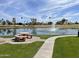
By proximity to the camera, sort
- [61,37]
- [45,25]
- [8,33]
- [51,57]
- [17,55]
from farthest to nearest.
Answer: [8,33] → [61,37] → [45,25] → [17,55] → [51,57]

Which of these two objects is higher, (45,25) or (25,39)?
(45,25)

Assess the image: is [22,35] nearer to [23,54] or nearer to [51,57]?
[23,54]

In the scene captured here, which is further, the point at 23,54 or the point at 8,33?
the point at 8,33

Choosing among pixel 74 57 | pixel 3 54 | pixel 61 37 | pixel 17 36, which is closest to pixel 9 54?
pixel 3 54

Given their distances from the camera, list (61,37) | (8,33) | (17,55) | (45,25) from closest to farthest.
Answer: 1. (17,55)
2. (45,25)
3. (61,37)
4. (8,33)

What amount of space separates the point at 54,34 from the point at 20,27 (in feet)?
16.5

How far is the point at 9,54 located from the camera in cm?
1470

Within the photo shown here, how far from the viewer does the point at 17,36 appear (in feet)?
68.2

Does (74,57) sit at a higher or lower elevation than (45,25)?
lower

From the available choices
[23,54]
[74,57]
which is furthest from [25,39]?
[74,57]

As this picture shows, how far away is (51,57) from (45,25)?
7.51 metres

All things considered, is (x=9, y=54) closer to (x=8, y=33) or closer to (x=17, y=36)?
(x=17, y=36)

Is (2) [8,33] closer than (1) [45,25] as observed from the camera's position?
No

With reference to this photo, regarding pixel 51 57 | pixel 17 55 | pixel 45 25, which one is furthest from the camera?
pixel 45 25
